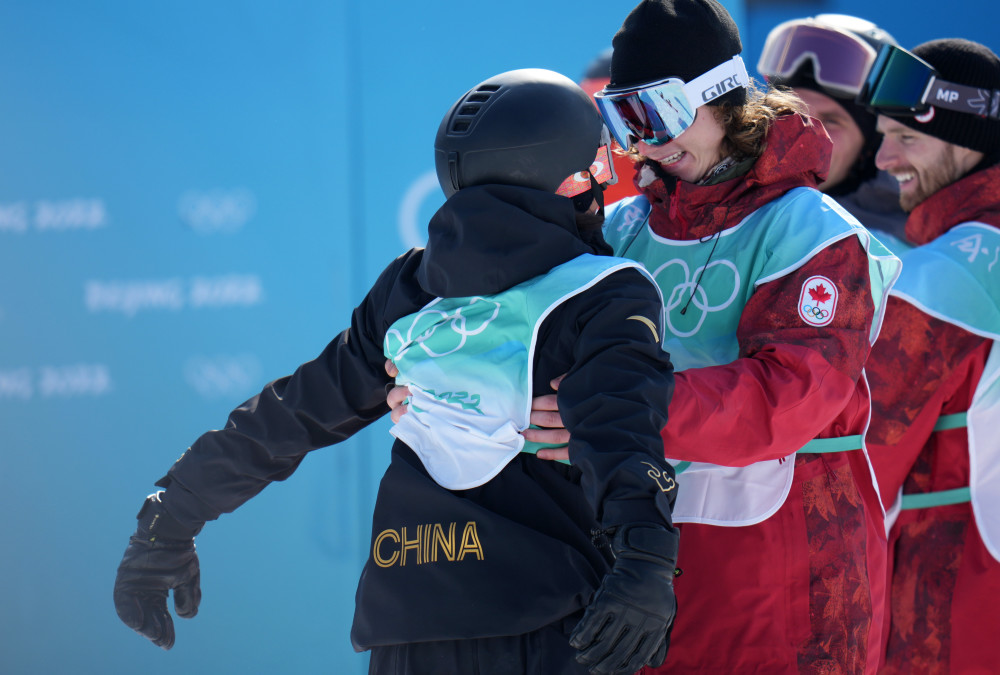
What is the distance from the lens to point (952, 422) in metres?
2.36

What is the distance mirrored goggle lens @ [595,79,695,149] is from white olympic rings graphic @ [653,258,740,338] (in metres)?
0.27

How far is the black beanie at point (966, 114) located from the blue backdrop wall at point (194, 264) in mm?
1515

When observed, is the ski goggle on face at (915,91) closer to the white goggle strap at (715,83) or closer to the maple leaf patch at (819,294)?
the white goggle strap at (715,83)

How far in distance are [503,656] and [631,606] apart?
28 cm

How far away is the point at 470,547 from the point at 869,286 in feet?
2.92

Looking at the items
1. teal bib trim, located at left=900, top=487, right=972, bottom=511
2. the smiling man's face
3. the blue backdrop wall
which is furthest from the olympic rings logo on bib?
the blue backdrop wall

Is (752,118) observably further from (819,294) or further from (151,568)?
(151,568)

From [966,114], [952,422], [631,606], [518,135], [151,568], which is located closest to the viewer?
[631,606]

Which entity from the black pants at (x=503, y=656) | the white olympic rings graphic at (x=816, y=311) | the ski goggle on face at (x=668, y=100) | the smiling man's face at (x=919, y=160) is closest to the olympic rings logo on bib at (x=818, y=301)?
the white olympic rings graphic at (x=816, y=311)

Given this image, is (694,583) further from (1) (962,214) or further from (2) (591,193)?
(1) (962,214)

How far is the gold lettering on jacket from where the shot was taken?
4.93ft

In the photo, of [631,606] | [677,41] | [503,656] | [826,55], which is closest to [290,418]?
[503,656]

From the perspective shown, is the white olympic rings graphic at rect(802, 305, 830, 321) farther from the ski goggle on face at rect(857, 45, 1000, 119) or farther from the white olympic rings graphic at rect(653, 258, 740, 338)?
the ski goggle on face at rect(857, 45, 1000, 119)

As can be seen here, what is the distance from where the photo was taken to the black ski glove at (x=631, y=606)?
4.22ft
